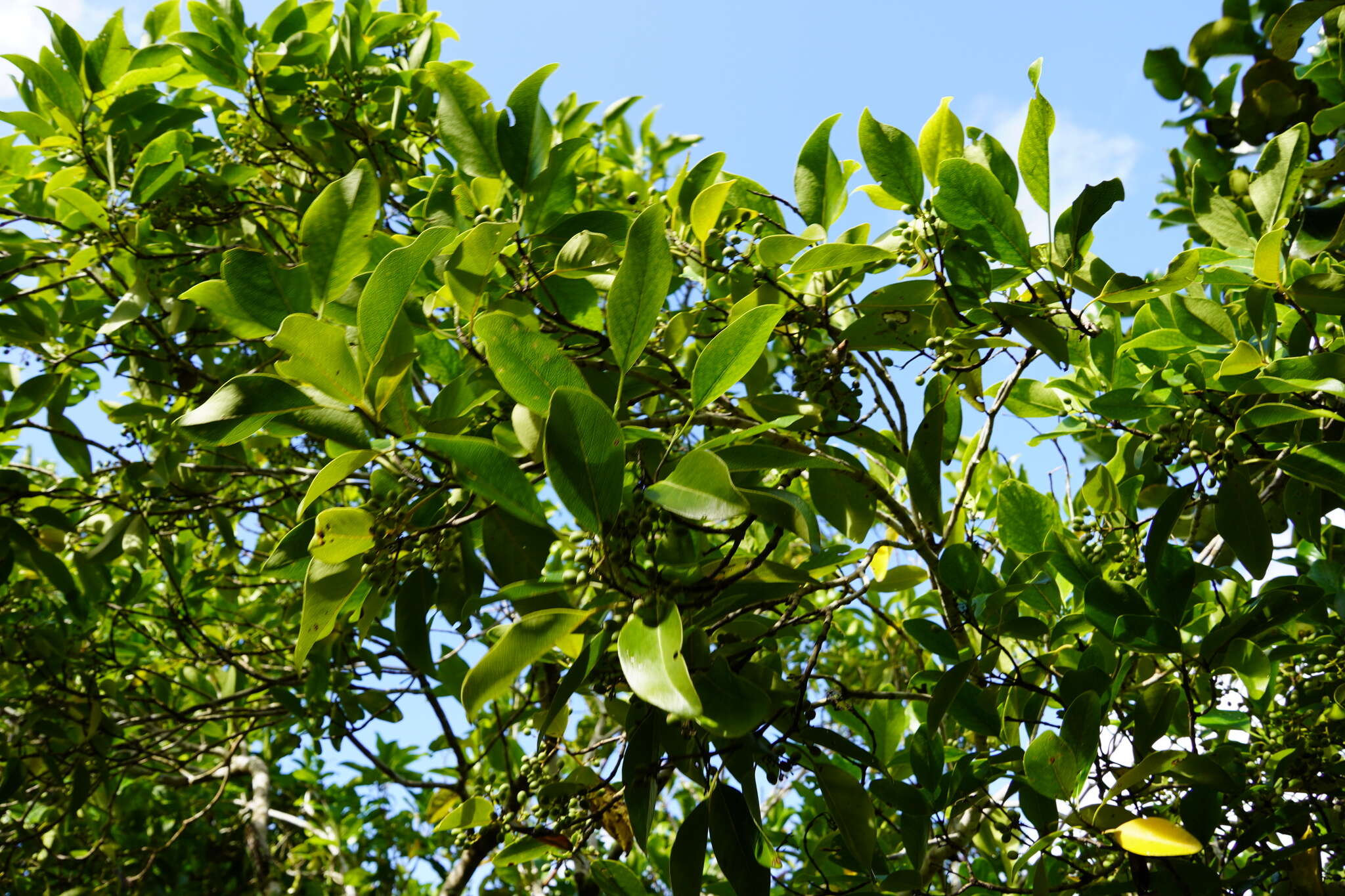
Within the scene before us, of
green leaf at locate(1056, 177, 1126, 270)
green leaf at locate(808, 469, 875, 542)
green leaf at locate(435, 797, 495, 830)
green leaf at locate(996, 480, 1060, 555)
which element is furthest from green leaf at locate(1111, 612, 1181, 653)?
green leaf at locate(435, 797, 495, 830)

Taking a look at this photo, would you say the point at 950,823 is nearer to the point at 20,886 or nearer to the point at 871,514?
the point at 871,514

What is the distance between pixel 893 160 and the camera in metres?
1.54

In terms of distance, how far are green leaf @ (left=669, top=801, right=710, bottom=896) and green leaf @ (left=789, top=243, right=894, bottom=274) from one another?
78cm

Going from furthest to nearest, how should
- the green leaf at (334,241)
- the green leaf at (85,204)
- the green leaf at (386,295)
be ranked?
the green leaf at (85,204) < the green leaf at (334,241) < the green leaf at (386,295)

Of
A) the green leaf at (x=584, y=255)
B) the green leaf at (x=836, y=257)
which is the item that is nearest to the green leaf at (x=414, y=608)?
the green leaf at (x=584, y=255)

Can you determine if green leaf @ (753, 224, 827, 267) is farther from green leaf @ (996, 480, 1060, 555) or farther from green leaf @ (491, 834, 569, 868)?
green leaf @ (491, 834, 569, 868)

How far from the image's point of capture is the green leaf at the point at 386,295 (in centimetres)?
117

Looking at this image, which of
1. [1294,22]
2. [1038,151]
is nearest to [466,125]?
[1038,151]

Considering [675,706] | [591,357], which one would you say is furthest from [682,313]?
[675,706]

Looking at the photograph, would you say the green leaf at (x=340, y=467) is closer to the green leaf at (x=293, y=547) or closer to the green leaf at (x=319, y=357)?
the green leaf at (x=319, y=357)

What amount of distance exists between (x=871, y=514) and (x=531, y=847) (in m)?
0.77

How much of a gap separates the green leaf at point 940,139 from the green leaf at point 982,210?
0.43ft

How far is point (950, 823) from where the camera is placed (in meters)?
2.02

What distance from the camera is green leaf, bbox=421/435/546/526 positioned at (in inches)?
43.2
